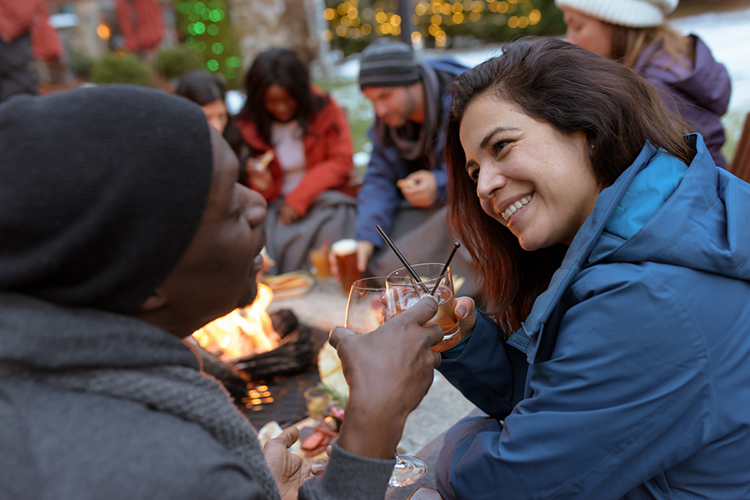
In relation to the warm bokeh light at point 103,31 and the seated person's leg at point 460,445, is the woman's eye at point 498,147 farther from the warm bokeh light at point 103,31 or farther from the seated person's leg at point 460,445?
the warm bokeh light at point 103,31

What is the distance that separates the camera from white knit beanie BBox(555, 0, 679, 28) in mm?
3369

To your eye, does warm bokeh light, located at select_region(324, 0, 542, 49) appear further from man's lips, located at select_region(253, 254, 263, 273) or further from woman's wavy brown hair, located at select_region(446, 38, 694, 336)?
man's lips, located at select_region(253, 254, 263, 273)

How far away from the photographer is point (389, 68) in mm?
4094

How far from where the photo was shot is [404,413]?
1175 millimetres

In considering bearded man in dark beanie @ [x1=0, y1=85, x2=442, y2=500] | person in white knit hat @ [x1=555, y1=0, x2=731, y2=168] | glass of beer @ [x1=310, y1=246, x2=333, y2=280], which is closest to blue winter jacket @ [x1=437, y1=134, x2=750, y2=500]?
bearded man in dark beanie @ [x1=0, y1=85, x2=442, y2=500]

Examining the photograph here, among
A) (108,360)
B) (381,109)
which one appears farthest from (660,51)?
(108,360)

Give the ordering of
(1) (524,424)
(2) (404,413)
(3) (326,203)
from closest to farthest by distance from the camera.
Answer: (2) (404,413), (1) (524,424), (3) (326,203)

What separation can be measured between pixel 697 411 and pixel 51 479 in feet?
4.08

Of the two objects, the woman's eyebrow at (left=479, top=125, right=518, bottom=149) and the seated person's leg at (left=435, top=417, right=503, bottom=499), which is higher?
the woman's eyebrow at (left=479, top=125, right=518, bottom=149)

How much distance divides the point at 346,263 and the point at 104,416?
3541 millimetres

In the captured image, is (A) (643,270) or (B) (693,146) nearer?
(A) (643,270)

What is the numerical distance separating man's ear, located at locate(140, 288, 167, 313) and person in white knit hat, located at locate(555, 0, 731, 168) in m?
3.04

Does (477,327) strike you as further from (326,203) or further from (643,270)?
A: (326,203)

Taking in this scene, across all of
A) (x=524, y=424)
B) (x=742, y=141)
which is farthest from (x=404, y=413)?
(x=742, y=141)
